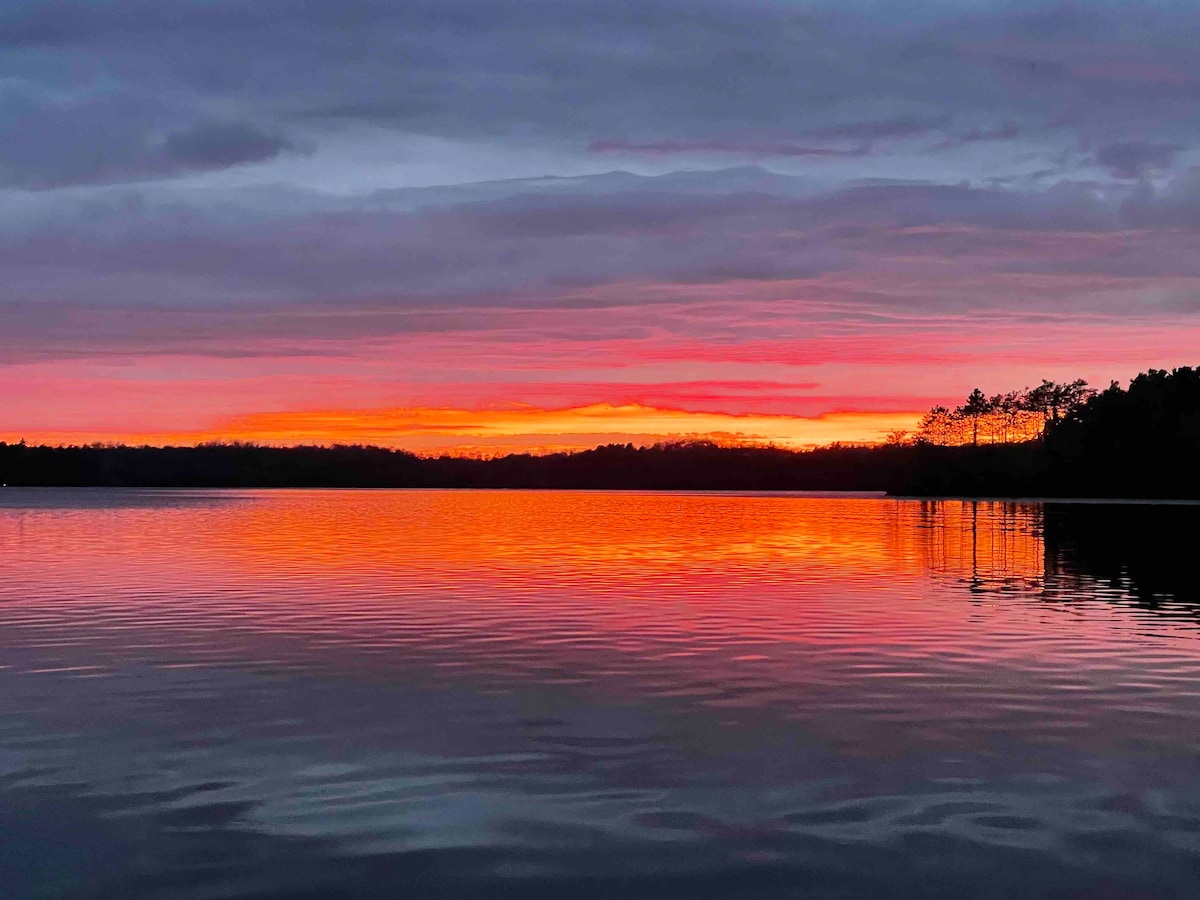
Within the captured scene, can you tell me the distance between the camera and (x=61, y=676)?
25219mm

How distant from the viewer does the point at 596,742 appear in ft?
62.3

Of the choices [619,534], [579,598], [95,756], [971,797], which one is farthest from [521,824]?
[619,534]

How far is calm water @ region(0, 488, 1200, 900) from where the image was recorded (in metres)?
13.1

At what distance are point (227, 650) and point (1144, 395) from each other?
528ft

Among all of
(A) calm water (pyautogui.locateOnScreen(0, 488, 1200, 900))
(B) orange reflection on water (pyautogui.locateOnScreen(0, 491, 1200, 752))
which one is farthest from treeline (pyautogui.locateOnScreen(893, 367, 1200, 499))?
(A) calm water (pyautogui.locateOnScreen(0, 488, 1200, 900))

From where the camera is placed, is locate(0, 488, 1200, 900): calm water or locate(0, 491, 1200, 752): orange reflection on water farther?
locate(0, 491, 1200, 752): orange reflection on water

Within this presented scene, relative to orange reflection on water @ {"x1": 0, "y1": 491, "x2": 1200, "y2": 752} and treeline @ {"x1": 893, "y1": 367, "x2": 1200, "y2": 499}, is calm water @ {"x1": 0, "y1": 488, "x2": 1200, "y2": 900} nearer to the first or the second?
orange reflection on water @ {"x1": 0, "y1": 491, "x2": 1200, "y2": 752}

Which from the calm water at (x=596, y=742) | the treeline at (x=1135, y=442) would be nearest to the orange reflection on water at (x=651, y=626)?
the calm water at (x=596, y=742)

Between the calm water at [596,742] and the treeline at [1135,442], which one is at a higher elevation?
the treeline at [1135,442]

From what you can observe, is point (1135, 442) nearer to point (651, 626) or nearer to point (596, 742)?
point (651, 626)

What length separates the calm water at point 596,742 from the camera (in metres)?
13.1

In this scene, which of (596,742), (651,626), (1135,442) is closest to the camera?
(596,742)

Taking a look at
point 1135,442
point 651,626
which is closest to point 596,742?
point 651,626

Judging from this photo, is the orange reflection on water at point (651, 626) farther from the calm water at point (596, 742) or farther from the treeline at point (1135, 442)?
the treeline at point (1135, 442)
